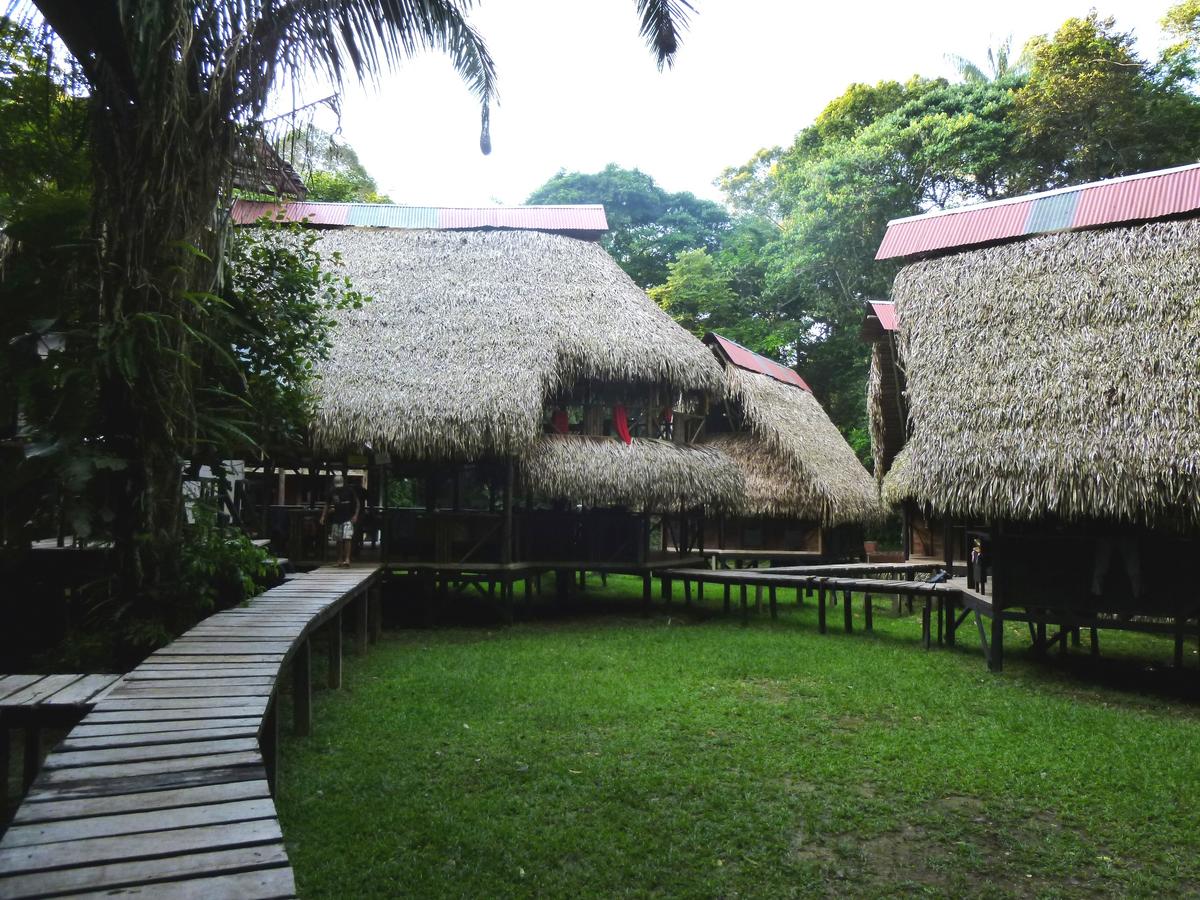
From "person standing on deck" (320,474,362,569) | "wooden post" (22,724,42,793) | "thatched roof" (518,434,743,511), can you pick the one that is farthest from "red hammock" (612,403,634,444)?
"wooden post" (22,724,42,793)

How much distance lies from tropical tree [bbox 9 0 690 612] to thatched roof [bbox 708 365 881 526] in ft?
37.4

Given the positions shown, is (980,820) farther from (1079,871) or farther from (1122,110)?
(1122,110)

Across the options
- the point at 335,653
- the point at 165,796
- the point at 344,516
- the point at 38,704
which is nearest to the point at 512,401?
the point at 344,516

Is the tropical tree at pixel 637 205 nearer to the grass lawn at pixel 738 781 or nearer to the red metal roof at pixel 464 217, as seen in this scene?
the red metal roof at pixel 464 217

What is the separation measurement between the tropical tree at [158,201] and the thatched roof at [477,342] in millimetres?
5095

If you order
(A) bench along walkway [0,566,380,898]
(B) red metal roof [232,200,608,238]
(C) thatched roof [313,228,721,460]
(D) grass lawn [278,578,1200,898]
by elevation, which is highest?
(B) red metal roof [232,200,608,238]

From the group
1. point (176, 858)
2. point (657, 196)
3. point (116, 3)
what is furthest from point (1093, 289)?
point (657, 196)

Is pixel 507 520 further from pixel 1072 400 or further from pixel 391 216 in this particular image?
pixel 391 216

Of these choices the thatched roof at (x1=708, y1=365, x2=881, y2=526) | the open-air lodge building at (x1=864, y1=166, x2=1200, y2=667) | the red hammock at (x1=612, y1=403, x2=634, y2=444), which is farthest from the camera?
the thatched roof at (x1=708, y1=365, x2=881, y2=526)

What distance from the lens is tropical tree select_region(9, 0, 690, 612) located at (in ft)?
14.8

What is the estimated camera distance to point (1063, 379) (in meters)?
7.84

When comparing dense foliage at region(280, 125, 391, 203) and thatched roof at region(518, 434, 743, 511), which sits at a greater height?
dense foliage at region(280, 125, 391, 203)

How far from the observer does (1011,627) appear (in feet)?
39.9

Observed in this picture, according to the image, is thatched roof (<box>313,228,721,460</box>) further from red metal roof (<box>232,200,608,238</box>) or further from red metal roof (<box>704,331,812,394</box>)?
red metal roof (<box>704,331,812,394</box>)
